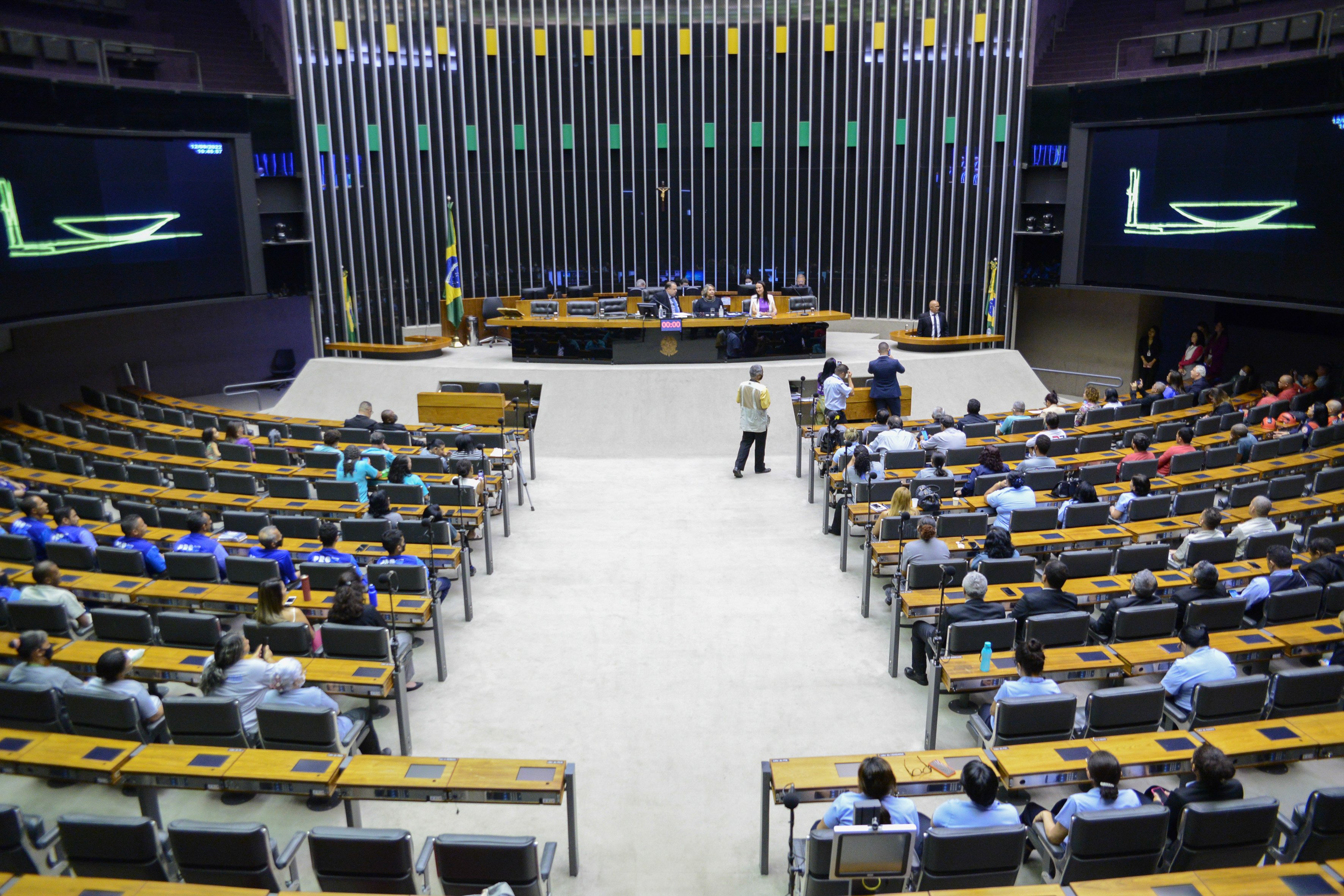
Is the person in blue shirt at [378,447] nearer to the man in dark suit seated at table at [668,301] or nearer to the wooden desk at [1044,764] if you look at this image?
the man in dark suit seated at table at [668,301]

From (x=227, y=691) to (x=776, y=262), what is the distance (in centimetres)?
1562

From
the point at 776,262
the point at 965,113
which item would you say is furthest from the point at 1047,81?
the point at 776,262

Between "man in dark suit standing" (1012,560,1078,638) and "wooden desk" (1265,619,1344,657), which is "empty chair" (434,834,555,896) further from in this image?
"wooden desk" (1265,619,1344,657)

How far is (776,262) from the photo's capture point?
19359 mm

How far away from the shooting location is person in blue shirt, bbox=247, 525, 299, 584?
697 cm

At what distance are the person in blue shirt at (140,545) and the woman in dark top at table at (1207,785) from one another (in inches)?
272

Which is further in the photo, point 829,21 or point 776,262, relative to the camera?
point 776,262

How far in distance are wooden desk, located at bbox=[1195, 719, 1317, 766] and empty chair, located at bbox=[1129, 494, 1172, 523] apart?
329 cm

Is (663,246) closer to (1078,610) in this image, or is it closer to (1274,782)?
(1078,610)

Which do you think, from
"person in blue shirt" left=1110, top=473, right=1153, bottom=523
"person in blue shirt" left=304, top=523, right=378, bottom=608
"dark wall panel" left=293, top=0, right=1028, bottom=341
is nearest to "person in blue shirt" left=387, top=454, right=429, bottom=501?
"person in blue shirt" left=304, top=523, right=378, bottom=608

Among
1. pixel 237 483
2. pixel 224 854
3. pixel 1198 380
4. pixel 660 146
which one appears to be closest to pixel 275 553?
pixel 237 483

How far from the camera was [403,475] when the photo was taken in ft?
28.2

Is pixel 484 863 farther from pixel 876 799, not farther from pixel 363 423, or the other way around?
pixel 363 423

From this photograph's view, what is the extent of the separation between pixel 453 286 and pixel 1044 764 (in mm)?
14528
